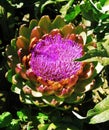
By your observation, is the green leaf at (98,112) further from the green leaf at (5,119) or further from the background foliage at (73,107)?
the green leaf at (5,119)

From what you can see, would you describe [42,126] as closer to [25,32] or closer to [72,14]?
[25,32]

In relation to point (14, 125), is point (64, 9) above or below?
above

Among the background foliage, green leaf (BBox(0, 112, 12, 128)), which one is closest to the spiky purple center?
the background foliage

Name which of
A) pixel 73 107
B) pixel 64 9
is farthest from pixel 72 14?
pixel 73 107

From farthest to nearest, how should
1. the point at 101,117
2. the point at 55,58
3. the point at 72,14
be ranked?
the point at 72,14 → the point at 55,58 → the point at 101,117

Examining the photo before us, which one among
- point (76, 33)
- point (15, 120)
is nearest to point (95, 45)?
point (76, 33)

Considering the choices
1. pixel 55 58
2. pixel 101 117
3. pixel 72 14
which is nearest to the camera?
pixel 101 117

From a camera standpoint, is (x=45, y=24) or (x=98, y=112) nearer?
(x=98, y=112)

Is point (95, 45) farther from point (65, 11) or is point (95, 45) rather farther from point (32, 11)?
point (32, 11)

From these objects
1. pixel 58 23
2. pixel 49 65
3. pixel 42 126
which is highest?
pixel 58 23
